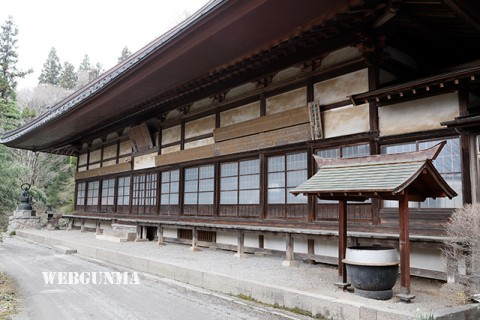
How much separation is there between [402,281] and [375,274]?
398 mm

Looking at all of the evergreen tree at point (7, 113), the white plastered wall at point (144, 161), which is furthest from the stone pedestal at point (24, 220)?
the evergreen tree at point (7, 113)

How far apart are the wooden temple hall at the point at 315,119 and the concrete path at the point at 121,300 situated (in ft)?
7.31

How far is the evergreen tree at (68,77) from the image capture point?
174ft

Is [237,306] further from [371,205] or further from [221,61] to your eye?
[221,61]

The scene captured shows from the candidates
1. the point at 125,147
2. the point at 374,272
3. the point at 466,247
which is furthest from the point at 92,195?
the point at 466,247

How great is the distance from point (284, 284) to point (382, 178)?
2.50m

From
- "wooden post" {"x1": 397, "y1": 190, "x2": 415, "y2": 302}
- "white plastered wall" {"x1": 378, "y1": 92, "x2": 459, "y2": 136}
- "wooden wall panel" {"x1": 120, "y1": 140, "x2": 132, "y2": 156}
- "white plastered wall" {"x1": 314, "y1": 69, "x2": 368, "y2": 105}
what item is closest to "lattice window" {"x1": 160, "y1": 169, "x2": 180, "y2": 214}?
"wooden wall panel" {"x1": 120, "y1": 140, "x2": 132, "y2": 156}

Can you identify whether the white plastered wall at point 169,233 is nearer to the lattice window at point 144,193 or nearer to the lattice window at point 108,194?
the lattice window at point 144,193

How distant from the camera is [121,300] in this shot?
6.61 meters

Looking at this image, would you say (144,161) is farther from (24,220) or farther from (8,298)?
(24,220)

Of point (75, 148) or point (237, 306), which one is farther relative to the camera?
point (75, 148)

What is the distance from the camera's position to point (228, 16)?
7078mm

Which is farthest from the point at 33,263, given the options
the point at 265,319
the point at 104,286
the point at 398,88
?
the point at 398,88

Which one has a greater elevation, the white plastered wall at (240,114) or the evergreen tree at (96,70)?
the evergreen tree at (96,70)
